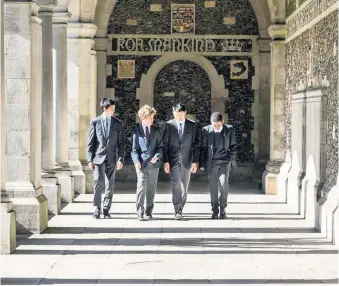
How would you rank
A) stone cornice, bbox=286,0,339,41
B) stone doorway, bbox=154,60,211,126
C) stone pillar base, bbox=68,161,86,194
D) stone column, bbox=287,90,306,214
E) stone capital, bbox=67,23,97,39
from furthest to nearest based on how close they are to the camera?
stone doorway, bbox=154,60,211,126 < stone capital, bbox=67,23,97,39 < stone pillar base, bbox=68,161,86,194 < stone column, bbox=287,90,306,214 < stone cornice, bbox=286,0,339,41

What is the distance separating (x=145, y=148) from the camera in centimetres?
1370

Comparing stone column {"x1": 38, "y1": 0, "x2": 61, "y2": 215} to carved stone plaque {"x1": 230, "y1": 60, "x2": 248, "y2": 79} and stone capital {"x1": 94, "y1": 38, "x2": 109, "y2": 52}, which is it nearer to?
stone capital {"x1": 94, "y1": 38, "x2": 109, "y2": 52}

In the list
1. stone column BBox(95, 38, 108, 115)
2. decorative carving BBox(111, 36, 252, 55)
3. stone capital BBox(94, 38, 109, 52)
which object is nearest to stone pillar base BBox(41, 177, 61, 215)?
stone column BBox(95, 38, 108, 115)

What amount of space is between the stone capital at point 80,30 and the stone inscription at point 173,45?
3.09m

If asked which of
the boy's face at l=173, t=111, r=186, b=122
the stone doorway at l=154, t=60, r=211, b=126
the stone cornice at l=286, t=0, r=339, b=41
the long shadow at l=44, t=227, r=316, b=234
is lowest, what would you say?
the long shadow at l=44, t=227, r=316, b=234

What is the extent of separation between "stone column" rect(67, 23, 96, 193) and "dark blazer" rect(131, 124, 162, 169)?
490cm

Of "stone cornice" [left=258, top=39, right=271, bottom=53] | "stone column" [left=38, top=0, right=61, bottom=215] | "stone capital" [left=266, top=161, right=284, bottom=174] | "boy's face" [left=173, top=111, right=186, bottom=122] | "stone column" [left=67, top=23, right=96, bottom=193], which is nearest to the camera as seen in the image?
"boy's face" [left=173, top=111, right=186, bottom=122]

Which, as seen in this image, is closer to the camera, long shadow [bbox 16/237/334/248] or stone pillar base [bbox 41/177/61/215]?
long shadow [bbox 16/237/334/248]

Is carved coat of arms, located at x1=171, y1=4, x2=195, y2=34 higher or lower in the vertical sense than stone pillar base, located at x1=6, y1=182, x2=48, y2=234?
higher

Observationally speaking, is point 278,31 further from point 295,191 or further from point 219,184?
point 219,184

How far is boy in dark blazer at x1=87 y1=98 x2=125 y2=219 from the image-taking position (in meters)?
13.8

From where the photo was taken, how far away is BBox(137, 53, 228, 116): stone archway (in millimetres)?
22453
